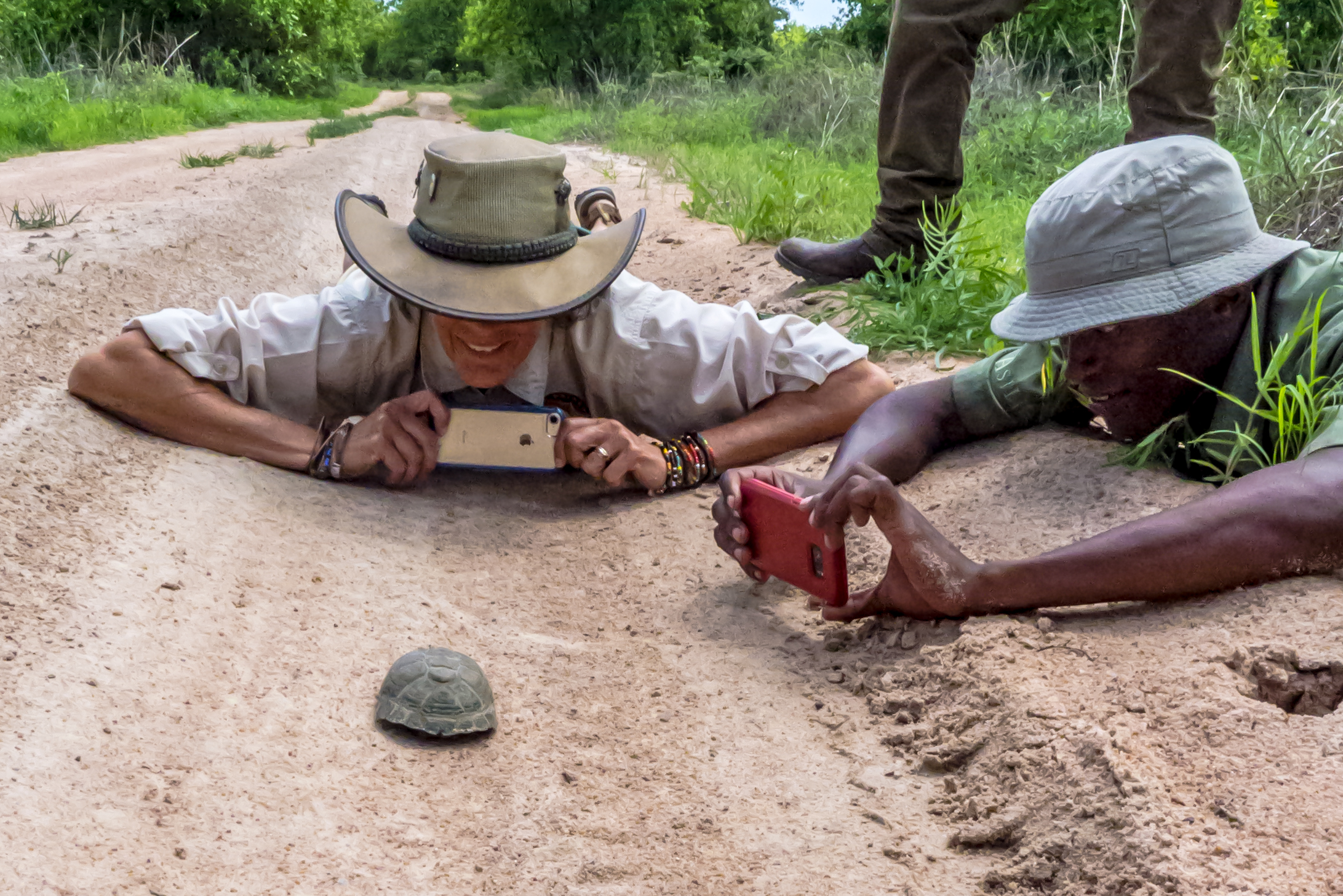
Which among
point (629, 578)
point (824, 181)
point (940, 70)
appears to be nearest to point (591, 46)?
point (824, 181)

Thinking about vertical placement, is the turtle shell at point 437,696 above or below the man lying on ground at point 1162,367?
below

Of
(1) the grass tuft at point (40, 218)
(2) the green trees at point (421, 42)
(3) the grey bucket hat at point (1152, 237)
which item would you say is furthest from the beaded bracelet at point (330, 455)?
(2) the green trees at point (421, 42)

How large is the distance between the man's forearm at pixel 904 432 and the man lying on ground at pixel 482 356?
29cm

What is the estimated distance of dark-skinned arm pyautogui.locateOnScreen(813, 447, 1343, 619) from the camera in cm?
174

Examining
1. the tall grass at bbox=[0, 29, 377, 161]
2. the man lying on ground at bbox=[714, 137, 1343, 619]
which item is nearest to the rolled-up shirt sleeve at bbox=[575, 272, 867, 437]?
the man lying on ground at bbox=[714, 137, 1343, 619]

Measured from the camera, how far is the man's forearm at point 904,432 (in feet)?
8.45

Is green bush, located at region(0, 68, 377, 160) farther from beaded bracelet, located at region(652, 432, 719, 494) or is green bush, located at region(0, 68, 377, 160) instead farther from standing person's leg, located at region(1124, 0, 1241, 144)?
standing person's leg, located at region(1124, 0, 1241, 144)

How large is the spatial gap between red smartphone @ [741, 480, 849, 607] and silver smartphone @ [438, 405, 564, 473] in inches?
25.3

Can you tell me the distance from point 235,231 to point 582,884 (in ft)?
15.2

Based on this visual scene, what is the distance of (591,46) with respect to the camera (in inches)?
947

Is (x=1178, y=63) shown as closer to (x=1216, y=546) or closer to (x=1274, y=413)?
(x=1274, y=413)

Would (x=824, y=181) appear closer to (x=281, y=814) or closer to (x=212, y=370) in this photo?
(x=212, y=370)

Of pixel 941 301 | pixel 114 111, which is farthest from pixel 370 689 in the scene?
pixel 114 111

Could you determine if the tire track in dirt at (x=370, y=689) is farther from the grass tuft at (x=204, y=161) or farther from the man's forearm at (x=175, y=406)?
the grass tuft at (x=204, y=161)
